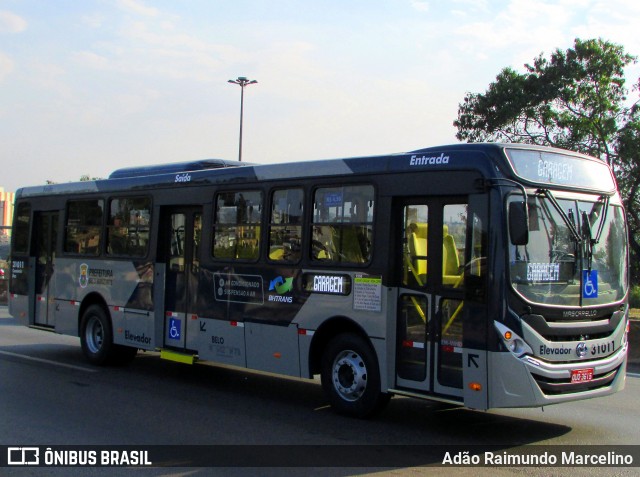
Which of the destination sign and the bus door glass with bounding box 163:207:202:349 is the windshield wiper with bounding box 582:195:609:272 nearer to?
the destination sign

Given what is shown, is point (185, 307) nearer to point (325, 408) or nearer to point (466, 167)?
point (325, 408)

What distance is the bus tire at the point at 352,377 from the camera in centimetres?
873

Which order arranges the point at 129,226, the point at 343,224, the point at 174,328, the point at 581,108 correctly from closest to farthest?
the point at 343,224 < the point at 174,328 < the point at 129,226 < the point at 581,108

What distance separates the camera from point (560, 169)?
833cm

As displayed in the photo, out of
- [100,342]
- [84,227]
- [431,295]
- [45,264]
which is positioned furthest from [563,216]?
[45,264]

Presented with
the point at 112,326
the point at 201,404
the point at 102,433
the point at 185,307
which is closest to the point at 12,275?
the point at 112,326

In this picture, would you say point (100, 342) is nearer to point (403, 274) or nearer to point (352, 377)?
A: point (352, 377)

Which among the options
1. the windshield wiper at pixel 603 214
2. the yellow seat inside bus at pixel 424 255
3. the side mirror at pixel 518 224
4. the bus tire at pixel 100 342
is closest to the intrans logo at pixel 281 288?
the yellow seat inside bus at pixel 424 255

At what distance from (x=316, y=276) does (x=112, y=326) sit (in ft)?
16.1

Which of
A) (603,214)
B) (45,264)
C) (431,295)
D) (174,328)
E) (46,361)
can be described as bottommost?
(46,361)

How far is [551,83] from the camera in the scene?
67.1 ft

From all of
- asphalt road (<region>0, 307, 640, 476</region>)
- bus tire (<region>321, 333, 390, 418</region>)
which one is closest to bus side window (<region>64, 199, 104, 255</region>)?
asphalt road (<region>0, 307, 640, 476</region>)

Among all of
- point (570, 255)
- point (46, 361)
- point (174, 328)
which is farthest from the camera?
point (46, 361)

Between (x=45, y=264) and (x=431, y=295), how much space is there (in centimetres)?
894
